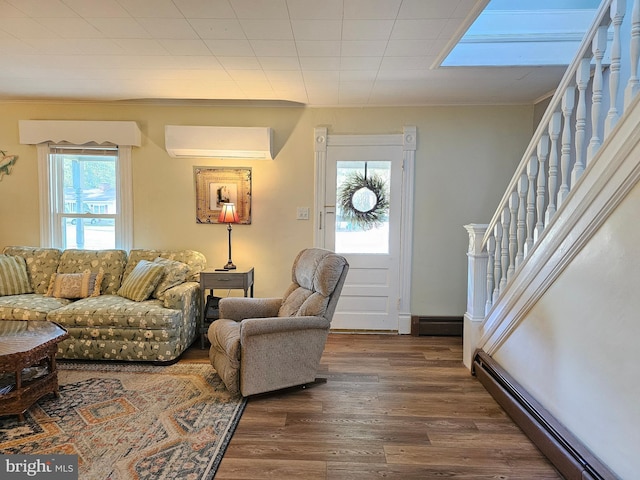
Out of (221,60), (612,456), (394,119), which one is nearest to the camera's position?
(612,456)

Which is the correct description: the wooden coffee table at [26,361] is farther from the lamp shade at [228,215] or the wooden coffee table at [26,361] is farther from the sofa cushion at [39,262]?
the lamp shade at [228,215]

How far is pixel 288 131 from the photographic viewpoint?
382cm

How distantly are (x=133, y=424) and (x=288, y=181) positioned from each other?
8.24 feet

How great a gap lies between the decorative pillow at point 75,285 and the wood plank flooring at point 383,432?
1.94 meters

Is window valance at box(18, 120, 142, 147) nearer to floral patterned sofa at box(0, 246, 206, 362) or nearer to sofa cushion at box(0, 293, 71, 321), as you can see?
floral patterned sofa at box(0, 246, 206, 362)

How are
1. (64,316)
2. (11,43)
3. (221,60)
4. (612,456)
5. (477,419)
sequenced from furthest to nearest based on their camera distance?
(64,316)
(221,60)
(11,43)
(477,419)
(612,456)

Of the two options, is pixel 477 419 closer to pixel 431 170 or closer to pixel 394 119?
pixel 431 170

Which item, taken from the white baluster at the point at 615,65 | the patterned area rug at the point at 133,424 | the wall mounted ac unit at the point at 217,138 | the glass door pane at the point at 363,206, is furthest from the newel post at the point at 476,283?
the wall mounted ac unit at the point at 217,138

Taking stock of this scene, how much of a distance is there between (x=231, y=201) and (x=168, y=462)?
2.51m

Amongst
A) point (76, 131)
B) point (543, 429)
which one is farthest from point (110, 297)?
point (543, 429)

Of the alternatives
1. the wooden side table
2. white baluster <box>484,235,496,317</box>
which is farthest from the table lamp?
white baluster <box>484,235,496,317</box>

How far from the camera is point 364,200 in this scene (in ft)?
12.6

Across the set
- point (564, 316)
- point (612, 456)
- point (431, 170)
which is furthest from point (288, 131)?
point (612, 456)

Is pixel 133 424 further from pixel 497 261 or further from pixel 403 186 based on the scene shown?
pixel 403 186
